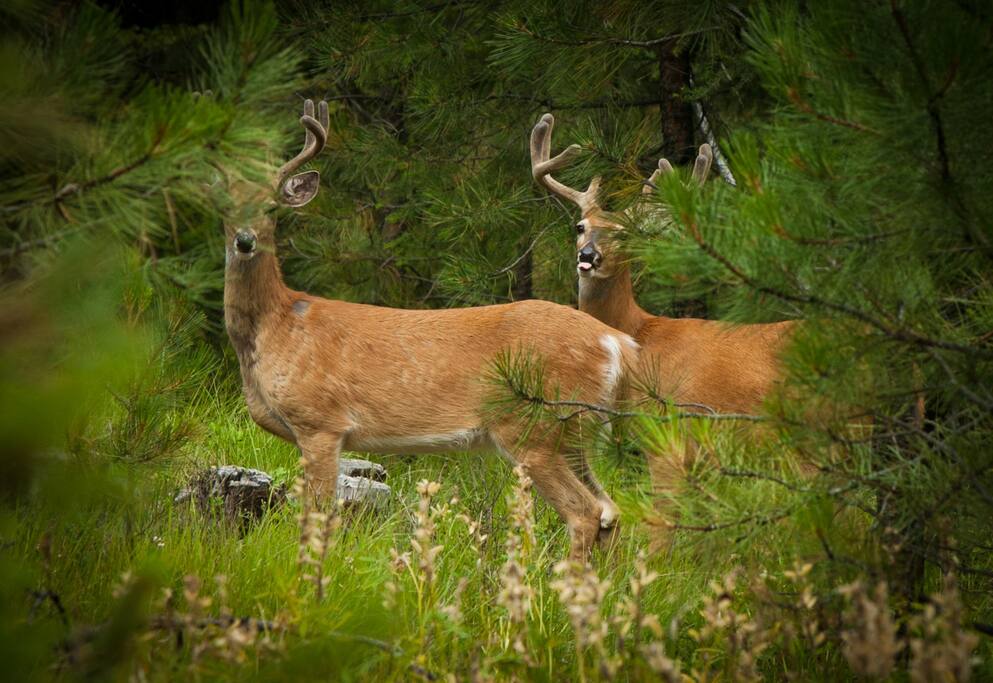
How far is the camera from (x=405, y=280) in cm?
850

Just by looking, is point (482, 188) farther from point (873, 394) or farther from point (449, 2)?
point (873, 394)

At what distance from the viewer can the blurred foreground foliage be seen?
222 cm

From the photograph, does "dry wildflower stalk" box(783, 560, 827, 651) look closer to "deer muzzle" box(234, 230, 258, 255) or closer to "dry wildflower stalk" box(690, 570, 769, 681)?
"dry wildflower stalk" box(690, 570, 769, 681)

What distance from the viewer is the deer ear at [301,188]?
618cm

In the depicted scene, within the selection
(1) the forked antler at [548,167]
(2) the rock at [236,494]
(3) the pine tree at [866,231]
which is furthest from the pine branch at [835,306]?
(1) the forked antler at [548,167]

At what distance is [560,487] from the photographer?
5695 millimetres

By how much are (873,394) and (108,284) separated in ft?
6.39

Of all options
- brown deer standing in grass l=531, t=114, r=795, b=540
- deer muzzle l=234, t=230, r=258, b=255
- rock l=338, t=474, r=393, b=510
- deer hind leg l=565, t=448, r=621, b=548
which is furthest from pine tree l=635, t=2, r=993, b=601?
deer muzzle l=234, t=230, r=258, b=255

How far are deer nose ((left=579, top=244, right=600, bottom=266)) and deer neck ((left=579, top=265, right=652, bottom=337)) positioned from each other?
0.87 feet

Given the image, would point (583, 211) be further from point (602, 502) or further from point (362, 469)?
point (362, 469)

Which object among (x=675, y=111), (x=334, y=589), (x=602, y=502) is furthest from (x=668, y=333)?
(x=334, y=589)

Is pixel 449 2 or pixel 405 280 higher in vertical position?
pixel 449 2

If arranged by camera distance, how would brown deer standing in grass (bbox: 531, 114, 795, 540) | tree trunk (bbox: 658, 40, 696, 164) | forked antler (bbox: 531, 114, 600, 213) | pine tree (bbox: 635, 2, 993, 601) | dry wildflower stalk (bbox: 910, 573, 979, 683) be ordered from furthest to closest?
tree trunk (bbox: 658, 40, 696, 164) → forked antler (bbox: 531, 114, 600, 213) → brown deer standing in grass (bbox: 531, 114, 795, 540) → pine tree (bbox: 635, 2, 993, 601) → dry wildflower stalk (bbox: 910, 573, 979, 683)

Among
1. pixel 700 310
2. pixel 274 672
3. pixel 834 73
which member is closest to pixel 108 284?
pixel 274 672
